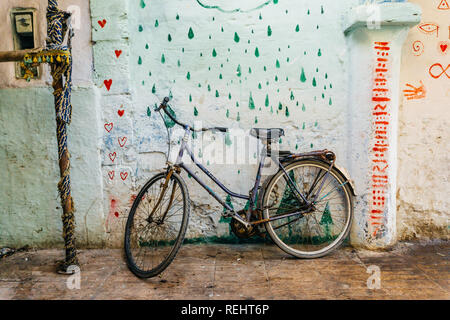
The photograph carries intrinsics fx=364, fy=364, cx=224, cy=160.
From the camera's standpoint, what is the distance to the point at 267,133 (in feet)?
10.7

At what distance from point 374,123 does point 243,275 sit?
5.98ft

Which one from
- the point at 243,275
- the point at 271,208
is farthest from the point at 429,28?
the point at 243,275

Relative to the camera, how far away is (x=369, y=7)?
10.4 ft

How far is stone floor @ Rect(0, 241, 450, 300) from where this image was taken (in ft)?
8.82

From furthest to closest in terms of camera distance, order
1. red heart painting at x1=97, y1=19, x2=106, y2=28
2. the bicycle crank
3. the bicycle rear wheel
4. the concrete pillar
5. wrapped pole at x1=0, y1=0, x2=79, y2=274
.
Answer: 1. red heart painting at x1=97, y1=19, x2=106, y2=28
2. the concrete pillar
3. the bicycle crank
4. the bicycle rear wheel
5. wrapped pole at x1=0, y1=0, x2=79, y2=274

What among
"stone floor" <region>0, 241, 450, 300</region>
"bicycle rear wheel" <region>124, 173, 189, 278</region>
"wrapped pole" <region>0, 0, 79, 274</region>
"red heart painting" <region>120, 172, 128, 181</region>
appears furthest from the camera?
"red heart painting" <region>120, 172, 128, 181</region>

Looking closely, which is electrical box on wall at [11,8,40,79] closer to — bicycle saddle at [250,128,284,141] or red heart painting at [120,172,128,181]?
red heart painting at [120,172,128,181]

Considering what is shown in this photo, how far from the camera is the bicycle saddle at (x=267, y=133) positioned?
10.6 feet

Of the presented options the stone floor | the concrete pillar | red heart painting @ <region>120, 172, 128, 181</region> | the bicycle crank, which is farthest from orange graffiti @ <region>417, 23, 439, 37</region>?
red heart painting @ <region>120, 172, 128, 181</region>

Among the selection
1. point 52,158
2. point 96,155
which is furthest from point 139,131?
point 52,158

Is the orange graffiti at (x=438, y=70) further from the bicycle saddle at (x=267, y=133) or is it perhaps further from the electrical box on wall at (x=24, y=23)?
the electrical box on wall at (x=24, y=23)

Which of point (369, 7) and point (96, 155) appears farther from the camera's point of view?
point (96, 155)
